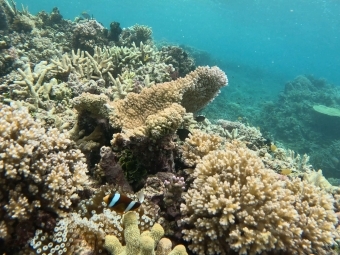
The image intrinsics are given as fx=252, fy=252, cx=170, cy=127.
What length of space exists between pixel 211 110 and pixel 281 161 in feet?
38.8

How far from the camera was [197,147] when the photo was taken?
3.86 meters

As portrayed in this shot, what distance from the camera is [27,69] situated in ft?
18.9

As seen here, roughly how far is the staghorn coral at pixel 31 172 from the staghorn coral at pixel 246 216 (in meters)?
1.39

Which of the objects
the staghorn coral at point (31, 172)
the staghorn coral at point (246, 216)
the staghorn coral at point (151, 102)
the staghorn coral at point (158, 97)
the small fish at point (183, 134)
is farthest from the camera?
the small fish at point (183, 134)

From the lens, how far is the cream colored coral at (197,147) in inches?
150

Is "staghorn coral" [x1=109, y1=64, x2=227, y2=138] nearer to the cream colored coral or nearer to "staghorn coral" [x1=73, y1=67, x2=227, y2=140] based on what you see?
"staghorn coral" [x1=73, y1=67, x2=227, y2=140]

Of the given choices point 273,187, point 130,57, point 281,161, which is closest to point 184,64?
point 130,57

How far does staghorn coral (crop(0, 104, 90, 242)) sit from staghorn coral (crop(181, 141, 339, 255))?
1.39 meters

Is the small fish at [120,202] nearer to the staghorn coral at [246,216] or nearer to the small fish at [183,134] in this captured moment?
the staghorn coral at [246,216]

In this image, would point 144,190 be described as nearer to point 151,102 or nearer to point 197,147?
point 197,147

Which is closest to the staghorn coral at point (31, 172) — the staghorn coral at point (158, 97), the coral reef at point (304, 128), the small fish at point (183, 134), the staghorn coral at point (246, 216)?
the staghorn coral at point (158, 97)

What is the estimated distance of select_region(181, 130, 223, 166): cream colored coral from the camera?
3.81m

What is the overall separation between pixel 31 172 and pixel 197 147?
7.34 feet

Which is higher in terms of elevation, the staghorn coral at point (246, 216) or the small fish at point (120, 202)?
the small fish at point (120, 202)
